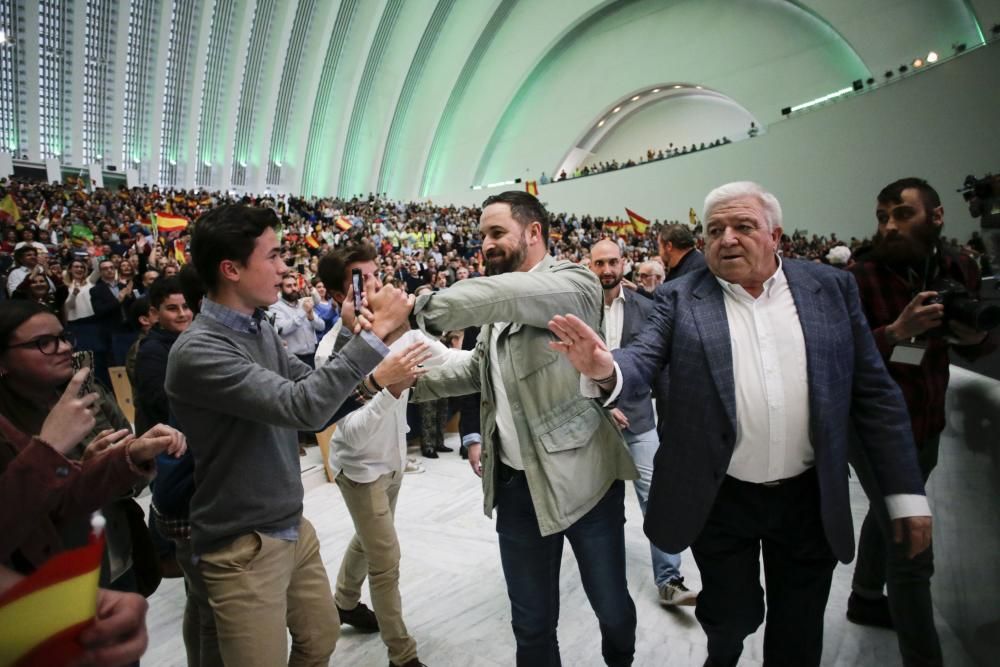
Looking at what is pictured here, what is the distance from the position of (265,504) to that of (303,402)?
0.37 metres

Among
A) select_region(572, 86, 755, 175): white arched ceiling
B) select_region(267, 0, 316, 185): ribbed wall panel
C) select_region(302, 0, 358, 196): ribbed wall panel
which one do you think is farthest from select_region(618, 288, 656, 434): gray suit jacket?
select_region(302, 0, 358, 196): ribbed wall panel

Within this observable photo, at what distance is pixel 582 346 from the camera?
4.89ft

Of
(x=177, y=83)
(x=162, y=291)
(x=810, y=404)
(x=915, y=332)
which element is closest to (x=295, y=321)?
(x=162, y=291)

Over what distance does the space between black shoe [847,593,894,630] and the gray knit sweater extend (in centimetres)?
255

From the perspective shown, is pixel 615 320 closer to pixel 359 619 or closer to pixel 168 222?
pixel 359 619

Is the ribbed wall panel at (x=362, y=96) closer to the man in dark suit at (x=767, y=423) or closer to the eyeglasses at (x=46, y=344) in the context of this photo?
the eyeglasses at (x=46, y=344)

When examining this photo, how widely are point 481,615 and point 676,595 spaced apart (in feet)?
3.32

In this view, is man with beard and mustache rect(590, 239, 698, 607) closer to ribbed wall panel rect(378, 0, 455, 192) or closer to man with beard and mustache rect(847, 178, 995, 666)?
man with beard and mustache rect(847, 178, 995, 666)

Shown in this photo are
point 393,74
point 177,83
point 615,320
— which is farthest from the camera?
point 393,74

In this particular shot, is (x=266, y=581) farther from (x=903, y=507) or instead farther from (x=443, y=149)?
(x=443, y=149)

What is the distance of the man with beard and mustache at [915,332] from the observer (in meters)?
1.96

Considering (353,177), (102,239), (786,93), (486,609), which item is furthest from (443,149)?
(486,609)

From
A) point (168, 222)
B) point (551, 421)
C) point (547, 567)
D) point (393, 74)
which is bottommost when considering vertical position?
point (547, 567)

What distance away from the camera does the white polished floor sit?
2.46 metres
